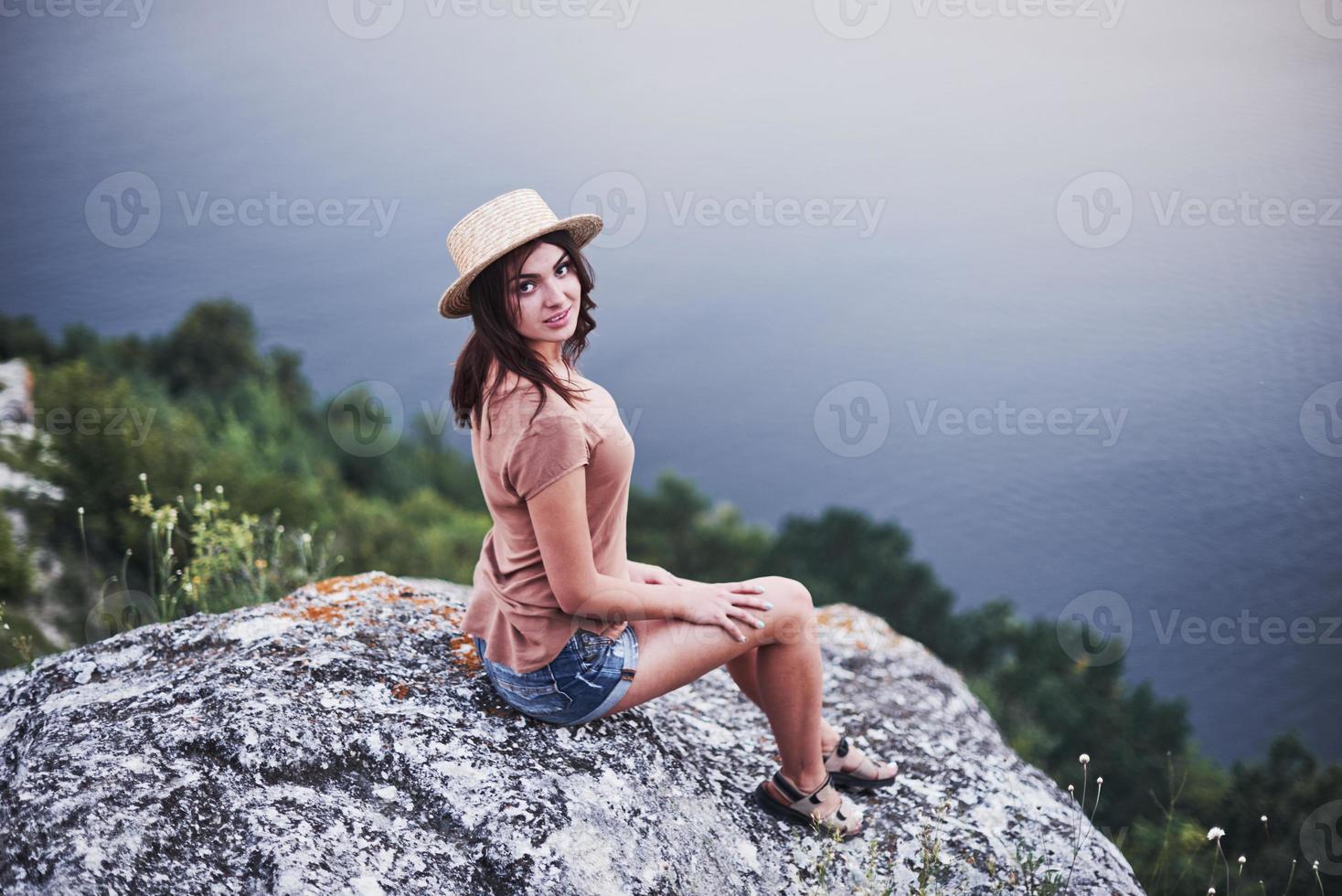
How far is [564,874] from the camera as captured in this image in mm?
2482

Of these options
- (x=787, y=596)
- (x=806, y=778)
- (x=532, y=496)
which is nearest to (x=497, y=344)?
(x=532, y=496)

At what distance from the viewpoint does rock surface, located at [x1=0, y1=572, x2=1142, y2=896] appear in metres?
2.27

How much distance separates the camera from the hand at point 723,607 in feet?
9.62

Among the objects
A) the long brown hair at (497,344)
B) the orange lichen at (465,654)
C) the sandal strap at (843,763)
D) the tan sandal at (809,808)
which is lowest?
the tan sandal at (809,808)

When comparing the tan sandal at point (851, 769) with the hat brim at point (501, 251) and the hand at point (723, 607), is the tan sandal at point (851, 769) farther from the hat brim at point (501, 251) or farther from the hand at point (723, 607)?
the hat brim at point (501, 251)

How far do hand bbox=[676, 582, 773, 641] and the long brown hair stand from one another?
77 centimetres

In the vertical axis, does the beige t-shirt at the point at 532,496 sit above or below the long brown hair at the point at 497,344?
below

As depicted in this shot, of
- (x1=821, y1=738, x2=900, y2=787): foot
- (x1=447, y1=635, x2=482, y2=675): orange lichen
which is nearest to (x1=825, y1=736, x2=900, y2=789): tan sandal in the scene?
(x1=821, y1=738, x2=900, y2=787): foot

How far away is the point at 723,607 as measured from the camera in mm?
2947

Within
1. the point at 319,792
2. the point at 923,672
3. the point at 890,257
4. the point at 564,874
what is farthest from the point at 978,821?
the point at 890,257

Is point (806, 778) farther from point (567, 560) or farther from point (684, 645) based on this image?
point (567, 560)

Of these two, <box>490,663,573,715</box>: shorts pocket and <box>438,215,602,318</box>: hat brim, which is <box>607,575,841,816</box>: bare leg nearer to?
<box>490,663,573,715</box>: shorts pocket

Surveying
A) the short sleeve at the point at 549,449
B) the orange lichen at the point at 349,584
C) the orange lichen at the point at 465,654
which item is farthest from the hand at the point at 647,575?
the orange lichen at the point at 349,584

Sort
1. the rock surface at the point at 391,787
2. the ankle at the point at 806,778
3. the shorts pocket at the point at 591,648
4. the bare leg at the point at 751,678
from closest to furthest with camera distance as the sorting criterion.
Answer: the rock surface at the point at 391,787 < the shorts pocket at the point at 591,648 < the ankle at the point at 806,778 < the bare leg at the point at 751,678
